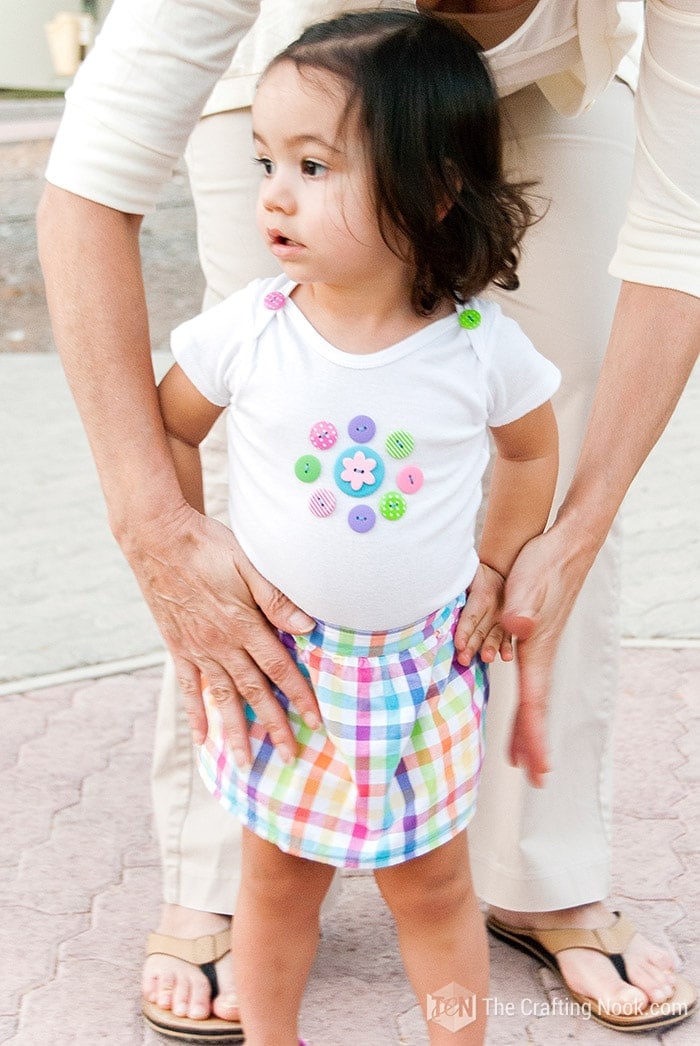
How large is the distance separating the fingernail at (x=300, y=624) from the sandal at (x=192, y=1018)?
79 cm

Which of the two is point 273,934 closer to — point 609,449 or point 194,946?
point 194,946

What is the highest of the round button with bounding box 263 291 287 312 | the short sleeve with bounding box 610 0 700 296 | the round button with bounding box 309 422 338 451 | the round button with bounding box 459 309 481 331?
the short sleeve with bounding box 610 0 700 296

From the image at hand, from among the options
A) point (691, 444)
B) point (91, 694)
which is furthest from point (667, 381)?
point (691, 444)

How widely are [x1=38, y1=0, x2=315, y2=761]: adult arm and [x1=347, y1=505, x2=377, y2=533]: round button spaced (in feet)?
0.45

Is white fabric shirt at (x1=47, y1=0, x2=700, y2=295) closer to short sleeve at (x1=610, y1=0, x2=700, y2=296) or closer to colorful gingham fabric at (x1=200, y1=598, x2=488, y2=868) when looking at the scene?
short sleeve at (x1=610, y1=0, x2=700, y2=296)

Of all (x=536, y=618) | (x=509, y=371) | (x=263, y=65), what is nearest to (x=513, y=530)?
(x=536, y=618)

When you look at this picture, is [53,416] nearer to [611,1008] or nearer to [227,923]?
[227,923]

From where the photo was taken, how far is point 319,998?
2160mm

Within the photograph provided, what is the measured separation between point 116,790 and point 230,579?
1240 mm

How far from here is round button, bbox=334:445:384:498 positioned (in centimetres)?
154

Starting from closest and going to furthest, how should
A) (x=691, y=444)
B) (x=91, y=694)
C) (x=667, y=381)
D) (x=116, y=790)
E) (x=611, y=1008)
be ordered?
1. (x=667, y=381)
2. (x=611, y=1008)
3. (x=116, y=790)
4. (x=91, y=694)
5. (x=691, y=444)

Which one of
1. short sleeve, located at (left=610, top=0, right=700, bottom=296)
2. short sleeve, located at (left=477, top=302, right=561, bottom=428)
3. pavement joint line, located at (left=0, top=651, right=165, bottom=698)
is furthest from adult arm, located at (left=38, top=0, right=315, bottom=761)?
pavement joint line, located at (left=0, top=651, right=165, bottom=698)

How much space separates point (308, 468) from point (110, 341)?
0.28m

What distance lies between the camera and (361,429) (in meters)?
1.54
